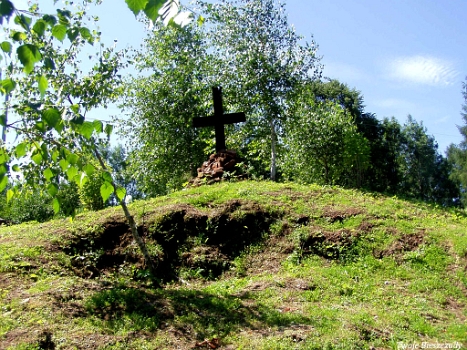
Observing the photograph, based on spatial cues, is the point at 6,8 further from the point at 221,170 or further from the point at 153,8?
the point at 221,170

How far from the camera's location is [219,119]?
1341 cm

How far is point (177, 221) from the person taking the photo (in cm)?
945

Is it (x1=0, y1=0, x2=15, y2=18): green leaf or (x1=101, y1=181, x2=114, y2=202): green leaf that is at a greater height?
(x1=0, y1=0, x2=15, y2=18): green leaf

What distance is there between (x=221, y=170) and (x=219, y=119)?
156 cm

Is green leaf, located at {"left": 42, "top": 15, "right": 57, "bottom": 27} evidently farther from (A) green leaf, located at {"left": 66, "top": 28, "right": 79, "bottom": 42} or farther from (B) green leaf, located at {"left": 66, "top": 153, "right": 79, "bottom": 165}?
(B) green leaf, located at {"left": 66, "top": 153, "right": 79, "bottom": 165}

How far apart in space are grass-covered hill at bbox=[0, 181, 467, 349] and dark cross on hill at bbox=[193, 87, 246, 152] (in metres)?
2.41

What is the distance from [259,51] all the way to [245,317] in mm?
12114

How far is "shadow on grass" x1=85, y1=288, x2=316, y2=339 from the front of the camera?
559 centimetres

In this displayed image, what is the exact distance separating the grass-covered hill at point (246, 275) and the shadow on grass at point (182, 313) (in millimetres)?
21

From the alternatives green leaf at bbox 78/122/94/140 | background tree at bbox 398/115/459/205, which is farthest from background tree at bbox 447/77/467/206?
green leaf at bbox 78/122/94/140

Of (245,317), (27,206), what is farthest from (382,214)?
(27,206)

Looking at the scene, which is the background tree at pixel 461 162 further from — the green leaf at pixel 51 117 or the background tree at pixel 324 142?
the green leaf at pixel 51 117

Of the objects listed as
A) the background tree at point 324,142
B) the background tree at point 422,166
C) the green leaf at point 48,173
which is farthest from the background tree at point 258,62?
the background tree at point 422,166

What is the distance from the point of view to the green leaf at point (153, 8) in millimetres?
1976
